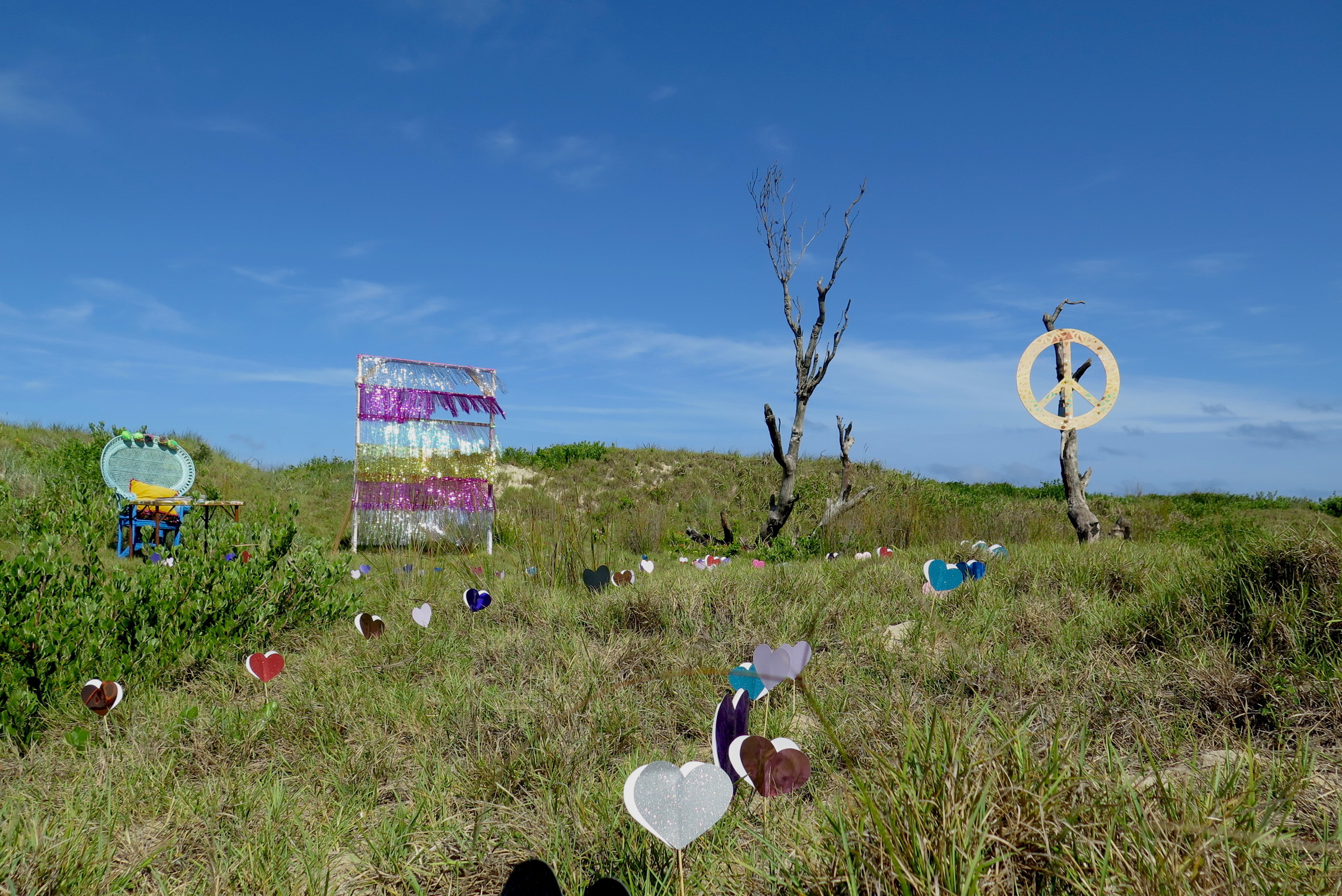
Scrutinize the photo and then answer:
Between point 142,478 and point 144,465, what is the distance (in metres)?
0.15

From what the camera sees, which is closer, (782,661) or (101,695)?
(782,661)

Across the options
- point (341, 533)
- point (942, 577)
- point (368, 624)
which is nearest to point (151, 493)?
point (341, 533)

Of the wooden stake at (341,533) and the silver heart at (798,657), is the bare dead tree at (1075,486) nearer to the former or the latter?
the silver heart at (798,657)

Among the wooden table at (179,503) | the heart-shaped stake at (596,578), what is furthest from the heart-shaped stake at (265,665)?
the wooden table at (179,503)

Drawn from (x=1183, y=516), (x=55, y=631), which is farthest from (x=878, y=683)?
(x=1183, y=516)

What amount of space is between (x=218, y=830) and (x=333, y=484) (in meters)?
13.6

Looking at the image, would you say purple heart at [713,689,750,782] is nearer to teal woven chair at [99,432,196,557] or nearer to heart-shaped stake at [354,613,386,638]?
heart-shaped stake at [354,613,386,638]

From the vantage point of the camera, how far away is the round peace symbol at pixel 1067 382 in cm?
652

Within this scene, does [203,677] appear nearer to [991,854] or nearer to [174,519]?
[991,854]

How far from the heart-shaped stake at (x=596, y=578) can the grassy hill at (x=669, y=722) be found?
126 mm

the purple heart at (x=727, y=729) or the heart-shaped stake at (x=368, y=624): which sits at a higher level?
the purple heart at (x=727, y=729)

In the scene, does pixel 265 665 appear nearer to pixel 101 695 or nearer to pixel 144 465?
pixel 101 695

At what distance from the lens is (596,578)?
163 inches

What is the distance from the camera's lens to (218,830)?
81.6 inches
